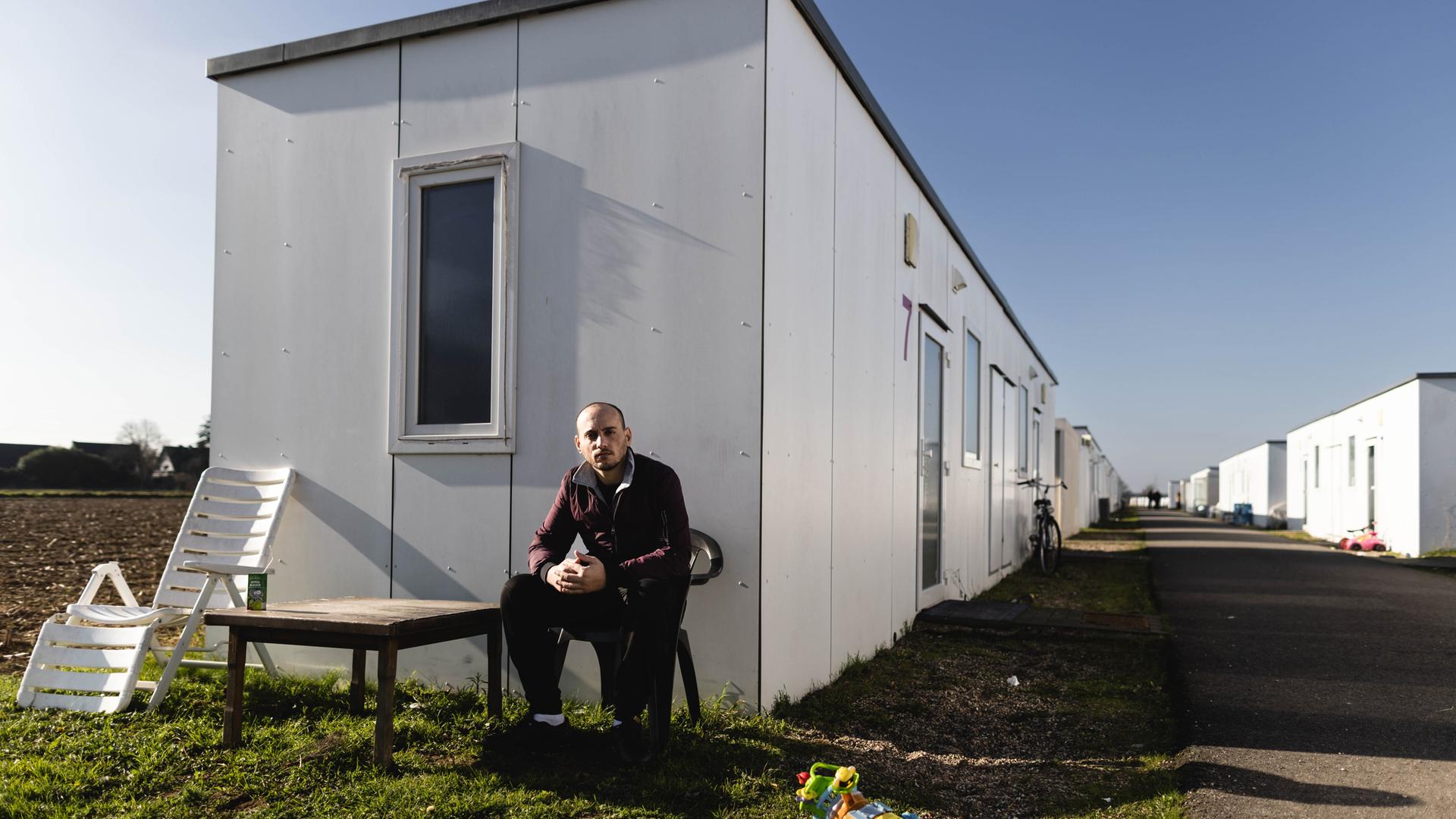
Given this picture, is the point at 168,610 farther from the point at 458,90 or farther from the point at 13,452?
the point at 13,452

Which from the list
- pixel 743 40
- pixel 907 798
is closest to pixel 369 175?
pixel 743 40

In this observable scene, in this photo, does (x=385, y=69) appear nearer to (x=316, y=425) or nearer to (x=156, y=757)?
(x=316, y=425)

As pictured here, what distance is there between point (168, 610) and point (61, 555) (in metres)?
9.95

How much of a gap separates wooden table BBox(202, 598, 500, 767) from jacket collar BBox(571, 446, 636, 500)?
0.67 metres

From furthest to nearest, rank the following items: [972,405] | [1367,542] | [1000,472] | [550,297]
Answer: [1367,542], [1000,472], [972,405], [550,297]

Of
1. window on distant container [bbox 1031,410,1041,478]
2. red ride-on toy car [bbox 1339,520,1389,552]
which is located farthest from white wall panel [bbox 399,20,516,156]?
red ride-on toy car [bbox 1339,520,1389,552]

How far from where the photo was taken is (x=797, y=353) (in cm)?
471

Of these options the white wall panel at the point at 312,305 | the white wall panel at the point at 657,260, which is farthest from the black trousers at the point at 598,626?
the white wall panel at the point at 312,305

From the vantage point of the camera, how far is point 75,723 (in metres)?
4.10

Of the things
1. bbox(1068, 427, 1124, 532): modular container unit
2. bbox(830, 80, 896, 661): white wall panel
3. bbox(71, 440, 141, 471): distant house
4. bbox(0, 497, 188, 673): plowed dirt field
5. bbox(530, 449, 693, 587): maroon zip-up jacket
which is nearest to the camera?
bbox(530, 449, 693, 587): maroon zip-up jacket

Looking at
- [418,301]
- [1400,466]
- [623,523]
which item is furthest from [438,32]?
[1400,466]

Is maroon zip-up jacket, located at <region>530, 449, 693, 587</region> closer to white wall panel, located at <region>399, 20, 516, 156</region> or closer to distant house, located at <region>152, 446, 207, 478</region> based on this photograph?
white wall panel, located at <region>399, 20, 516, 156</region>

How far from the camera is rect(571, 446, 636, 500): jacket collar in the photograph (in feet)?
12.8

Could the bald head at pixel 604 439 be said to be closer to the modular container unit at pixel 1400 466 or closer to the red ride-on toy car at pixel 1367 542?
the modular container unit at pixel 1400 466
